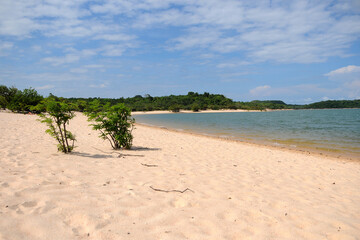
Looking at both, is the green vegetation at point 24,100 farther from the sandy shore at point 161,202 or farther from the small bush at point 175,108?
the small bush at point 175,108

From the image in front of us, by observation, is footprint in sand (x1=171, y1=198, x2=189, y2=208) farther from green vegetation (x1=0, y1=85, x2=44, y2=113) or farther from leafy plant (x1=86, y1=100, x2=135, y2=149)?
green vegetation (x1=0, y1=85, x2=44, y2=113)

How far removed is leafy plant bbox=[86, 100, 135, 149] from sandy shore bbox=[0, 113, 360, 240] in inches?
88.5

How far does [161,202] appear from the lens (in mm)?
3705

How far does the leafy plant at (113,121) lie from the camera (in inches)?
329

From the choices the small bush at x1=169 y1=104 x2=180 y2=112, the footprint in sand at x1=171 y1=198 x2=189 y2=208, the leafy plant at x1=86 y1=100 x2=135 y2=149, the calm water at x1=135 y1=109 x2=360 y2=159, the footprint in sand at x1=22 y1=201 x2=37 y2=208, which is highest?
the small bush at x1=169 y1=104 x2=180 y2=112

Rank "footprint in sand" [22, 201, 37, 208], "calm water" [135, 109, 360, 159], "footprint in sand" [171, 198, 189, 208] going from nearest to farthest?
"footprint in sand" [22, 201, 37, 208]
"footprint in sand" [171, 198, 189, 208]
"calm water" [135, 109, 360, 159]

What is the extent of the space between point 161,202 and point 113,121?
5.45m

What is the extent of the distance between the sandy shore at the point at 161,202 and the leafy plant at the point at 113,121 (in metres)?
2.25

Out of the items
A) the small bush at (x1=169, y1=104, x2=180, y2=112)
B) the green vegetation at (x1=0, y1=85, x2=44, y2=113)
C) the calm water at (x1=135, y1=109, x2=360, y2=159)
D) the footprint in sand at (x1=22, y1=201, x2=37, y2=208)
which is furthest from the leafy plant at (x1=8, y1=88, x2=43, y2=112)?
the small bush at (x1=169, y1=104, x2=180, y2=112)

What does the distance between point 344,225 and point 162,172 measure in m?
3.86

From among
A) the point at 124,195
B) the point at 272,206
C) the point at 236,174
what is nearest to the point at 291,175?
the point at 236,174

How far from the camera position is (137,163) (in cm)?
666

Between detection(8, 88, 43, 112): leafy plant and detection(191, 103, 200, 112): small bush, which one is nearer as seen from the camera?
detection(8, 88, 43, 112): leafy plant

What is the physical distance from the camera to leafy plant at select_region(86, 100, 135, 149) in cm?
835
